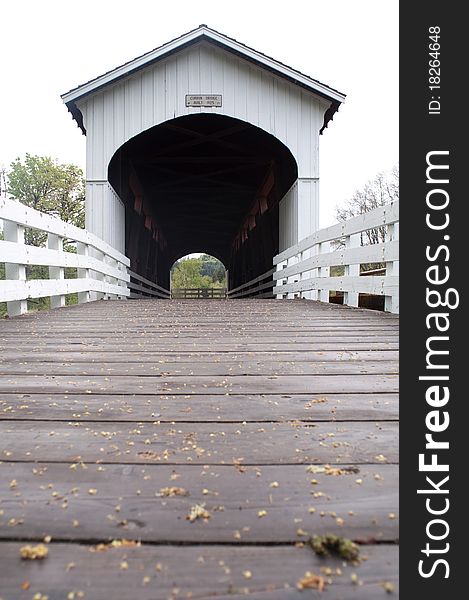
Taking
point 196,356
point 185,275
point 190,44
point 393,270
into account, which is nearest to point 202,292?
point 185,275

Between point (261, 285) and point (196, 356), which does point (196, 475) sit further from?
point (261, 285)

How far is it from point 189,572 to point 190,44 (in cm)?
855

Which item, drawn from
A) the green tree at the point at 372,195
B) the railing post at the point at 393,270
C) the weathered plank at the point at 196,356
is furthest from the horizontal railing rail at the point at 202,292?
the weathered plank at the point at 196,356

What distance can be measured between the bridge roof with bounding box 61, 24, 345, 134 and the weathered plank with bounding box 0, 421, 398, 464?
7579 mm

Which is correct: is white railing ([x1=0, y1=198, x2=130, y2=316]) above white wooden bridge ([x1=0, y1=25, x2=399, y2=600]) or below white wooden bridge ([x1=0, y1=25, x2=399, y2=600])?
above

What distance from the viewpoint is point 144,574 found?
2.38ft

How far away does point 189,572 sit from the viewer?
729 millimetres

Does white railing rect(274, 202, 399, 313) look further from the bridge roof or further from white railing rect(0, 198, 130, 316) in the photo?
white railing rect(0, 198, 130, 316)

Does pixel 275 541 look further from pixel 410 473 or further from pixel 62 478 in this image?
pixel 62 478

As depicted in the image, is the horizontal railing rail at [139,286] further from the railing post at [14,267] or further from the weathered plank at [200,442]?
the weathered plank at [200,442]

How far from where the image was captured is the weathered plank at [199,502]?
83 cm

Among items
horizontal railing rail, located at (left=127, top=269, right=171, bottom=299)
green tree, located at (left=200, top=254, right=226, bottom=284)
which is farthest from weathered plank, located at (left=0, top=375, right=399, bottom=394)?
green tree, located at (left=200, top=254, right=226, bottom=284)

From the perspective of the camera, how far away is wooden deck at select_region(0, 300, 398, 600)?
729 mm

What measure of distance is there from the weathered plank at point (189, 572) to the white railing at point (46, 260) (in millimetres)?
3632
